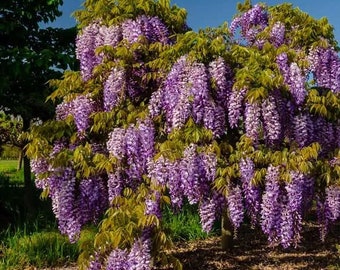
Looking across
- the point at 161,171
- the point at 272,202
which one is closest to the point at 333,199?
the point at 272,202

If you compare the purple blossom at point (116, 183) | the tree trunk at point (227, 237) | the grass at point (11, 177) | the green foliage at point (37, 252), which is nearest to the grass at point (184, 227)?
the tree trunk at point (227, 237)

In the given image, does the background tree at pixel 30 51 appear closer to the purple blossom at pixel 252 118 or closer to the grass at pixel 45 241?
the grass at pixel 45 241

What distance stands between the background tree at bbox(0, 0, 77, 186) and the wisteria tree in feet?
10.4

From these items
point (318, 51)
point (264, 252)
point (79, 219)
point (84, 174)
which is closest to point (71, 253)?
point (79, 219)

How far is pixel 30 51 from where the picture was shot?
10820 mm

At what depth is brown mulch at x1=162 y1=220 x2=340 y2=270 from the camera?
856 cm

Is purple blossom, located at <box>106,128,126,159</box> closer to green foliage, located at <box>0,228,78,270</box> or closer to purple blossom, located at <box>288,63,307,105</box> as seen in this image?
purple blossom, located at <box>288,63,307,105</box>

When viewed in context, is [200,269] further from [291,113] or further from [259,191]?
[291,113]

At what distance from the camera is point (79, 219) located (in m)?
7.02

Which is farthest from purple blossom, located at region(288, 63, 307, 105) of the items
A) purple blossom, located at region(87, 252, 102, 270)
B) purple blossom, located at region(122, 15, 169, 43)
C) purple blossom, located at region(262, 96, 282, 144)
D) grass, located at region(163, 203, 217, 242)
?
grass, located at region(163, 203, 217, 242)

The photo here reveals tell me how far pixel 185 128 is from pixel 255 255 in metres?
3.69

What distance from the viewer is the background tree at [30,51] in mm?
10523

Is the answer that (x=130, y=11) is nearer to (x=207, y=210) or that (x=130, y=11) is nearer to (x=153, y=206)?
(x=153, y=206)

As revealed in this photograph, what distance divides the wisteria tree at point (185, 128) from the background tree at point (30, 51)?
317 cm
